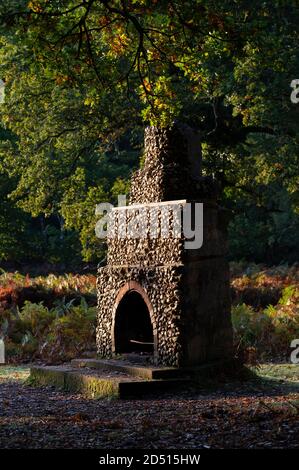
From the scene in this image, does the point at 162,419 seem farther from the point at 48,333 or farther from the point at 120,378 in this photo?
the point at 48,333

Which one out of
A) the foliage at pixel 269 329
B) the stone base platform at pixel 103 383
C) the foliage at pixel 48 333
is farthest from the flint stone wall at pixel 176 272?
the foliage at pixel 48 333

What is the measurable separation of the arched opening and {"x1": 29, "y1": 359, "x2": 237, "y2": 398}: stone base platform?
38 centimetres

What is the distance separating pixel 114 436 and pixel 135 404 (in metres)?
2.35

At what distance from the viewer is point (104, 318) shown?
42.0 ft

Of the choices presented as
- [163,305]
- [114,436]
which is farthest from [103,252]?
[114,436]

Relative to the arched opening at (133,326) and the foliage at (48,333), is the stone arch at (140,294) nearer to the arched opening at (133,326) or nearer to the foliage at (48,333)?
the arched opening at (133,326)

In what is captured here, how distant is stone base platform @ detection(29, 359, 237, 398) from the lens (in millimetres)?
10695

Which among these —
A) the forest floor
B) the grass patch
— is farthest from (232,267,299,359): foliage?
the forest floor

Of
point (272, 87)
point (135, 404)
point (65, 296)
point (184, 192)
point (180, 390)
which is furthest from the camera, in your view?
point (65, 296)

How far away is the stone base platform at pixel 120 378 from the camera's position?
35.1 ft

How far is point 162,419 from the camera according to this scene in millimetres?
8711

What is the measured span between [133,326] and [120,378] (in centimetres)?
182

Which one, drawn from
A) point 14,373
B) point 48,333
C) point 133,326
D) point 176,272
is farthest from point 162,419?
point 48,333
